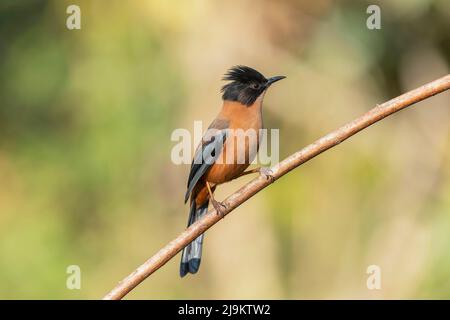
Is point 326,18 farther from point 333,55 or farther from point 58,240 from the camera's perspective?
point 58,240

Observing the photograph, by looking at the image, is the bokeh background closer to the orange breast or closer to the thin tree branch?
the orange breast

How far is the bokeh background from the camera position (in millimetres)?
7102

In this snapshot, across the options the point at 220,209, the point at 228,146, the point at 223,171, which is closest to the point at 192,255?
the point at 223,171

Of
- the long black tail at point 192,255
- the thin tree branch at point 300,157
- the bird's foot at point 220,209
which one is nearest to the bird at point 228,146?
the long black tail at point 192,255

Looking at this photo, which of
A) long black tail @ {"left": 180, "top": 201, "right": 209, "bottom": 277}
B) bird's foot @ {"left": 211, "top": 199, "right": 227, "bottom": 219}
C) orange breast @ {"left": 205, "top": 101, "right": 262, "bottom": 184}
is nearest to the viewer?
bird's foot @ {"left": 211, "top": 199, "right": 227, "bottom": 219}

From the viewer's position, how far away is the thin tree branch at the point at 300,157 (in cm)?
313

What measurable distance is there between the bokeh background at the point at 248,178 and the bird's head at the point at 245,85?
6.80 feet

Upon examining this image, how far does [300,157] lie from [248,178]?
4.07 metres

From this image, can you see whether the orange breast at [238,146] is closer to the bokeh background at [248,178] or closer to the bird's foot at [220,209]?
the bird's foot at [220,209]

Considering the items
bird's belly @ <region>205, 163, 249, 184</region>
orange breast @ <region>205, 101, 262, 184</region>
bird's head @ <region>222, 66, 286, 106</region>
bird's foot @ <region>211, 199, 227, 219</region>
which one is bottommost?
bird's foot @ <region>211, 199, 227, 219</region>

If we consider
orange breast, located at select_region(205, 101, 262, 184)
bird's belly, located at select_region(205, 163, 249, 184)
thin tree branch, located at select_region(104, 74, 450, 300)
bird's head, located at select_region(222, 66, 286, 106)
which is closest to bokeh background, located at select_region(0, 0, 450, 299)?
bird's head, located at select_region(222, 66, 286, 106)

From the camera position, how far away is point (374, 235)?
701 centimetres

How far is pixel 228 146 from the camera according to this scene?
476 centimetres

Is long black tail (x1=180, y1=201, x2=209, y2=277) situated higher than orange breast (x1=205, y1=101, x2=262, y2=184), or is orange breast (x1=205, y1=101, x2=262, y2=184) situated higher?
orange breast (x1=205, y1=101, x2=262, y2=184)
